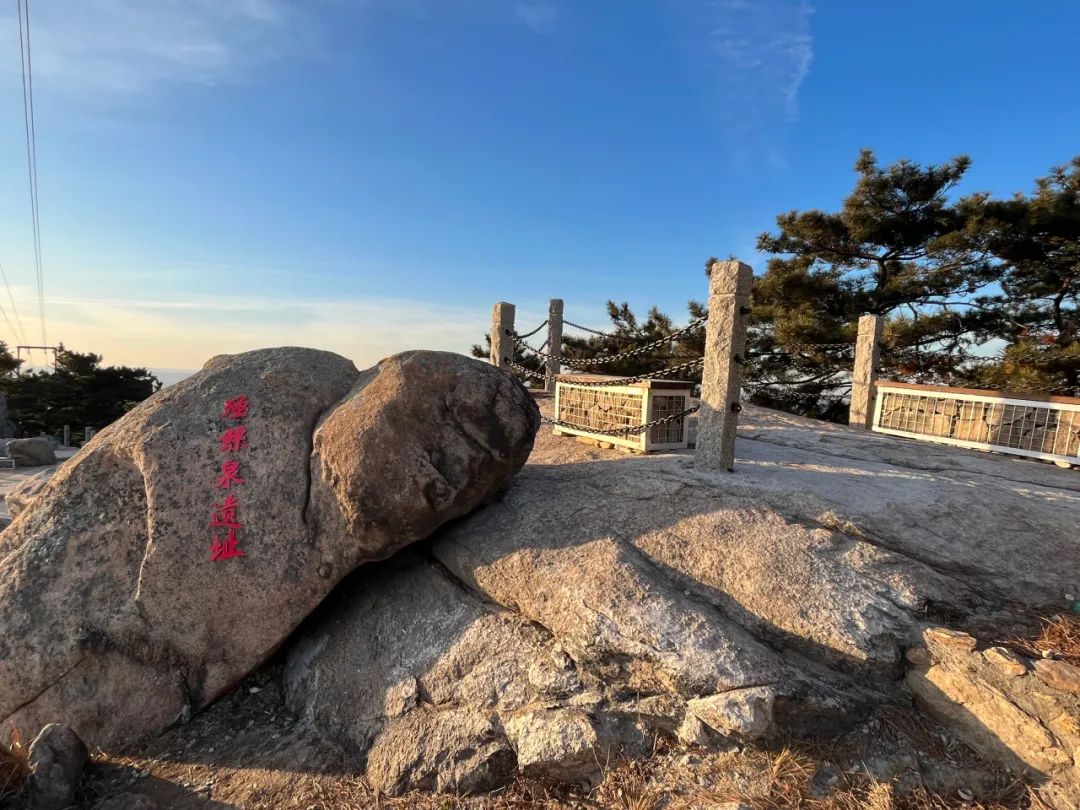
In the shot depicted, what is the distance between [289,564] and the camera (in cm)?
426

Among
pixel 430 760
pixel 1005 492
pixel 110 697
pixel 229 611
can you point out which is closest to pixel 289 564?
pixel 229 611

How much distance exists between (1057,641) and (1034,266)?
12.4 meters

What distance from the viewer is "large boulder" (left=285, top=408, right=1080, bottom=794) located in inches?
128

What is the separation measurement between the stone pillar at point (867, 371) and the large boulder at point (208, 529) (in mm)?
7681

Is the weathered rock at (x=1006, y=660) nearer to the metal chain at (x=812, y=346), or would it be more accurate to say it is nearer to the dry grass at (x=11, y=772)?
the dry grass at (x=11, y=772)

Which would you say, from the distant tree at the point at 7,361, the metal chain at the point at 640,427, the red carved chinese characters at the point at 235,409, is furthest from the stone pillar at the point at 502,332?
the distant tree at the point at 7,361

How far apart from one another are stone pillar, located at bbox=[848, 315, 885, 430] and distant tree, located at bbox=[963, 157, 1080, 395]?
7.69 feet

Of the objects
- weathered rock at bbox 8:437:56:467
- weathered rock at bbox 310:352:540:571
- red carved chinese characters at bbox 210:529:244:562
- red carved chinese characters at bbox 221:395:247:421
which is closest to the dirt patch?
red carved chinese characters at bbox 210:529:244:562

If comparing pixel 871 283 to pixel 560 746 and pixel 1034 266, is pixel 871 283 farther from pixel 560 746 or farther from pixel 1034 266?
pixel 560 746

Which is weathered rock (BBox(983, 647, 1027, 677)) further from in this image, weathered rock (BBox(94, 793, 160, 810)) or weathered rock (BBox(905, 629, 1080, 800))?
weathered rock (BBox(94, 793, 160, 810))

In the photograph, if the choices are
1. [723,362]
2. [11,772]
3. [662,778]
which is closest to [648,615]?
[662,778]

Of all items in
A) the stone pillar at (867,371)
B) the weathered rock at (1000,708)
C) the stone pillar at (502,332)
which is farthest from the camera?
the stone pillar at (867,371)

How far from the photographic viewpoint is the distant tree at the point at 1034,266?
10312 millimetres

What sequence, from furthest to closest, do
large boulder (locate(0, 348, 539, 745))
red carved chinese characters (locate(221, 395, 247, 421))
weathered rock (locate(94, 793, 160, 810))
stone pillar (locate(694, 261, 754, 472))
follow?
stone pillar (locate(694, 261, 754, 472)), red carved chinese characters (locate(221, 395, 247, 421)), large boulder (locate(0, 348, 539, 745)), weathered rock (locate(94, 793, 160, 810))
